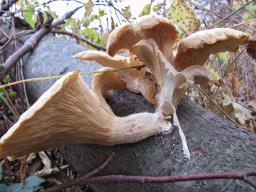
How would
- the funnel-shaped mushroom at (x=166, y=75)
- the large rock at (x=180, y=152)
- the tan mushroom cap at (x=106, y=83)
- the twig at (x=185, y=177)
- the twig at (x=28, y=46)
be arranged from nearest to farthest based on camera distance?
the twig at (x=185, y=177) → the large rock at (x=180, y=152) → the funnel-shaped mushroom at (x=166, y=75) → the tan mushroom cap at (x=106, y=83) → the twig at (x=28, y=46)

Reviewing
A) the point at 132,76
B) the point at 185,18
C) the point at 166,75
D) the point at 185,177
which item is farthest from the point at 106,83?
the point at 185,18

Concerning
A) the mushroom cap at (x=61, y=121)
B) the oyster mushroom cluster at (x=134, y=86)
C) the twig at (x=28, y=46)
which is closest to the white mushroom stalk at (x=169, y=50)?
the oyster mushroom cluster at (x=134, y=86)

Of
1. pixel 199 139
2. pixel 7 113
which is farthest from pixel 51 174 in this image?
pixel 199 139

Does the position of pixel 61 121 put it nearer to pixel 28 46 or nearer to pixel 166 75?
pixel 166 75

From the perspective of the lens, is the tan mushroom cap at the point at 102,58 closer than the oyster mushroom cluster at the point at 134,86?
No

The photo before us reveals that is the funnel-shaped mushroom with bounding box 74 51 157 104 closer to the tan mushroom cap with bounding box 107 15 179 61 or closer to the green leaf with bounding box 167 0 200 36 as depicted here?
the tan mushroom cap with bounding box 107 15 179 61

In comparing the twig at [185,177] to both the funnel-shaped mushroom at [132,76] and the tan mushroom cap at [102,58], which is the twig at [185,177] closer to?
the funnel-shaped mushroom at [132,76]
